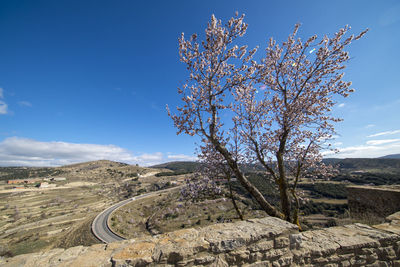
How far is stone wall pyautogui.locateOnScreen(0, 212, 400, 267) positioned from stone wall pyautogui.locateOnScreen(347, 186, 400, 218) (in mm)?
7179

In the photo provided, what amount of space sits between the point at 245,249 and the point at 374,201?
37.1ft

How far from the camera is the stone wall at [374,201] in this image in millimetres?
8266

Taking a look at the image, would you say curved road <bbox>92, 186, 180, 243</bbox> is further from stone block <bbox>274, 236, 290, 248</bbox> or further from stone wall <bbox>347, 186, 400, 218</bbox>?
stone wall <bbox>347, 186, 400, 218</bbox>

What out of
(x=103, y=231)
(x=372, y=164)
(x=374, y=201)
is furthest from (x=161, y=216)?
(x=372, y=164)

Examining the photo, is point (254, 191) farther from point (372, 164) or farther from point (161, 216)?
point (372, 164)

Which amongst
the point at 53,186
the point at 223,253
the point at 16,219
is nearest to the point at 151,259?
the point at 223,253

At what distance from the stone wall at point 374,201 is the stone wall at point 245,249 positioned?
7.18 m

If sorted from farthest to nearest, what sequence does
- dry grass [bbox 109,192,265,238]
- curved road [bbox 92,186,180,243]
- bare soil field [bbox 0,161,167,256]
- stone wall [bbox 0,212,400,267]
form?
dry grass [bbox 109,192,265,238] → curved road [bbox 92,186,180,243] → bare soil field [bbox 0,161,167,256] → stone wall [bbox 0,212,400,267]

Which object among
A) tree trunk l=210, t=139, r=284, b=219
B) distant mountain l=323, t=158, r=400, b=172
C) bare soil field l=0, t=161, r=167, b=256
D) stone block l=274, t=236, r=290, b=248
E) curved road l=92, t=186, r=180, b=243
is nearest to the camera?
stone block l=274, t=236, r=290, b=248

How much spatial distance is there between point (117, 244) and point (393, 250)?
611cm

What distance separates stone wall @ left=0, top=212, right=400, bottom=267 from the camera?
2.46 m

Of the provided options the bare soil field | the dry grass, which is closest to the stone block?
the bare soil field

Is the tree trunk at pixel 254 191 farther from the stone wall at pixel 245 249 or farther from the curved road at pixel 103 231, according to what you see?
the curved road at pixel 103 231

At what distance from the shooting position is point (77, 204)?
152 ft
